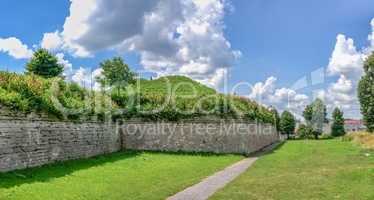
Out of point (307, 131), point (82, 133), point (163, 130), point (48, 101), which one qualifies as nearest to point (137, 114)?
point (163, 130)

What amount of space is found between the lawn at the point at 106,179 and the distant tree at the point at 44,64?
1813cm

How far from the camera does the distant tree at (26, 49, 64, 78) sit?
35688mm

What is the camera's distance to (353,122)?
141 m

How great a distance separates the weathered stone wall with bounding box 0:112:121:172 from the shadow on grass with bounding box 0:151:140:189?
0.33 meters

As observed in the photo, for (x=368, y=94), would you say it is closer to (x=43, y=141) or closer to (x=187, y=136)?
(x=187, y=136)

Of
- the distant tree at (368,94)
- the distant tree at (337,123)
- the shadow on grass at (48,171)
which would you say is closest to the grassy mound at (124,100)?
the shadow on grass at (48,171)

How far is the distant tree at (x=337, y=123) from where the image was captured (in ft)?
255

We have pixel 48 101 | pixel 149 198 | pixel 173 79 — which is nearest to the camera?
pixel 149 198

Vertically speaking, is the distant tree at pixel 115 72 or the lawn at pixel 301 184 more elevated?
the distant tree at pixel 115 72

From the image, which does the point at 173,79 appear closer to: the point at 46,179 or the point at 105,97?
Result: the point at 105,97

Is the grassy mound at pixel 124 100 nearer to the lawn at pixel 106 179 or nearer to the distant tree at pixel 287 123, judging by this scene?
the lawn at pixel 106 179

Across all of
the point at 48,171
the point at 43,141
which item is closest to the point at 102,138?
the point at 43,141

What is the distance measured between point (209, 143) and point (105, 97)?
19.7 ft

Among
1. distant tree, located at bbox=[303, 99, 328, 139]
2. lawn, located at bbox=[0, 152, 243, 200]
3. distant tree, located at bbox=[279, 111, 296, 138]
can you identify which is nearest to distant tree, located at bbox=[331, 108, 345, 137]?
distant tree, located at bbox=[303, 99, 328, 139]
